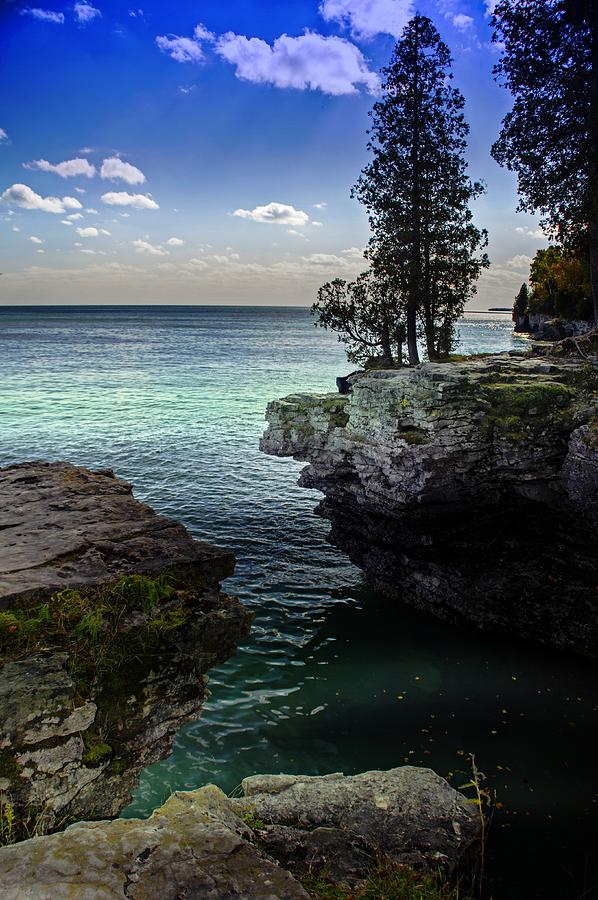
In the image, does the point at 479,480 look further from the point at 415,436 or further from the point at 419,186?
the point at 419,186

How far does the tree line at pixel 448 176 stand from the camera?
66.4 feet

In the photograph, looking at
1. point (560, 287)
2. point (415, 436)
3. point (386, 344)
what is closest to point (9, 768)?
point (415, 436)

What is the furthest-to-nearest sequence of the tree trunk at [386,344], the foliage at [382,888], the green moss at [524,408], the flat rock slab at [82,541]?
the tree trunk at [386,344] < the green moss at [524,408] < the flat rock slab at [82,541] < the foliage at [382,888]

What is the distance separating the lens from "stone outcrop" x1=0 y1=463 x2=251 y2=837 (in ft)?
23.2

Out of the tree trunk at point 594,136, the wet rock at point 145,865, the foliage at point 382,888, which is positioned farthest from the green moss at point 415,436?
the wet rock at point 145,865

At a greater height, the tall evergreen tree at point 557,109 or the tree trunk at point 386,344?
the tall evergreen tree at point 557,109

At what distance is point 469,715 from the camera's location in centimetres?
1376

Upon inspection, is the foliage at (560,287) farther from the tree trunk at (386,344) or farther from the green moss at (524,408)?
the green moss at (524,408)

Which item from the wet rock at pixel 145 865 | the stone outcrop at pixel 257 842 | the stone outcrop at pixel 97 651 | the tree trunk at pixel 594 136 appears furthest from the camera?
the tree trunk at pixel 594 136

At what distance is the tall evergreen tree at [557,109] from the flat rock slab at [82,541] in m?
19.7

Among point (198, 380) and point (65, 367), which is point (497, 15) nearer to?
point (198, 380)

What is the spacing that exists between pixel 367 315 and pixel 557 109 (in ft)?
40.2

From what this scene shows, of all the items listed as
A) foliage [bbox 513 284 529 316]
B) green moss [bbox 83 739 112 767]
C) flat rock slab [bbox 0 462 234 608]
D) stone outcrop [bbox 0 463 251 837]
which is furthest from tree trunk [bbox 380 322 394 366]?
foliage [bbox 513 284 529 316]

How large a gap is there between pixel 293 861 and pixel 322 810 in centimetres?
126
